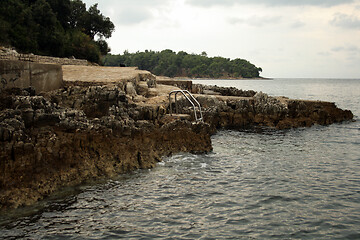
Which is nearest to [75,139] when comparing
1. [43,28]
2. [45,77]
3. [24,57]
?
[45,77]

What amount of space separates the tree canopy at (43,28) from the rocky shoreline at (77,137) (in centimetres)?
1989

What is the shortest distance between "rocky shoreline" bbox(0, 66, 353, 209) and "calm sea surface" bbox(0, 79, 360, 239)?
0.42m

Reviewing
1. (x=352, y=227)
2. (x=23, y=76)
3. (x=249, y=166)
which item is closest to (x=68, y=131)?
(x=23, y=76)

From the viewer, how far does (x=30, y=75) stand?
11992 millimetres

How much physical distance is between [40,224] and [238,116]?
15.8m

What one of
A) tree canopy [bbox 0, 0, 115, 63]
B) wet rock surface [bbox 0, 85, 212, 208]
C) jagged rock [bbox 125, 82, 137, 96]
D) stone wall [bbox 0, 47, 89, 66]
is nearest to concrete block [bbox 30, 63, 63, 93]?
Result: wet rock surface [bbox 0, 85, 212, 208]

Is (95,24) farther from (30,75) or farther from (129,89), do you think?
(30,75)

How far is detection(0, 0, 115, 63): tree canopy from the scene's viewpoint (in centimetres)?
3167

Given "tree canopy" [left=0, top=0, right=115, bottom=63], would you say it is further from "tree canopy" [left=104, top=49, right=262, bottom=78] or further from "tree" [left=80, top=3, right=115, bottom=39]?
"tree canopy" [left=104, top=49, right=262, bottom=78]

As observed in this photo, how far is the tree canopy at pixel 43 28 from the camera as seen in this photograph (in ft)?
104

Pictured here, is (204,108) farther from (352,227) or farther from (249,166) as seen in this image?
(352,227)

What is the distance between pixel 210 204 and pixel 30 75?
7.60 metres

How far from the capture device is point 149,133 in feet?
39.4

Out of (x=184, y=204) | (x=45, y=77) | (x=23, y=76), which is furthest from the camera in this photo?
(x=45, y=77)
